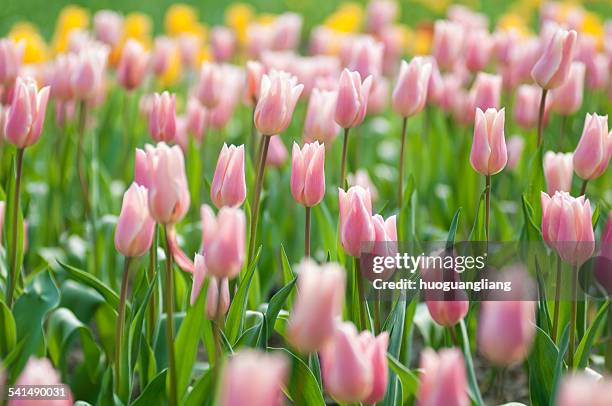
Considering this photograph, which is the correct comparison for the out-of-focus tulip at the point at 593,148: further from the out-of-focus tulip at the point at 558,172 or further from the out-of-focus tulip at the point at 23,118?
the out-of-focus tulip at the point at 23,118

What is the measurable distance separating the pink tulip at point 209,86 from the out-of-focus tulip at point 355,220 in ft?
3.79

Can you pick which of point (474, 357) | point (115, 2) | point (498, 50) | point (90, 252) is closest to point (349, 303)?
point (474, 357)

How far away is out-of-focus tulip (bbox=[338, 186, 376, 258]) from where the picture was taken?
59.6 inches

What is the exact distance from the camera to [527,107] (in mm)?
3006

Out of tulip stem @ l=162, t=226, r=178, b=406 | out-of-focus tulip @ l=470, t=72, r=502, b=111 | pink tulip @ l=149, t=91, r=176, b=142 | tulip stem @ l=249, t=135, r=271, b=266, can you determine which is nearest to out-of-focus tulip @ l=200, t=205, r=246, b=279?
tulip stem @ l=162, t=226, r=178, b=406

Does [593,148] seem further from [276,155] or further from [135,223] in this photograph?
[276,155]

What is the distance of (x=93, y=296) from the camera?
2.30m

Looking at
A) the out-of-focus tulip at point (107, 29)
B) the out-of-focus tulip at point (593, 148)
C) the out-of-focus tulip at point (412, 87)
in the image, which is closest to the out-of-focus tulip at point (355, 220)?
the out-of-focus tulip at point (593, 148)

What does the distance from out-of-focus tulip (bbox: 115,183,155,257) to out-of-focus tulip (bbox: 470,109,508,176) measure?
0.70 meters

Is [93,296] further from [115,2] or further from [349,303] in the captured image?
[115,2]

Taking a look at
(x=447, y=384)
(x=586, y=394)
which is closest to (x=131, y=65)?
(x=447, y=384)

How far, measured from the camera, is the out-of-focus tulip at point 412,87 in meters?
2.15

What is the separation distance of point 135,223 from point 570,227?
2.47 ft

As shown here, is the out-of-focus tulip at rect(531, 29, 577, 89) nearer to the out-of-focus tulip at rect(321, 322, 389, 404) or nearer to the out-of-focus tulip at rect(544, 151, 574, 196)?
the out-of-focus tulip at rect(544, 151, 574, 196)
